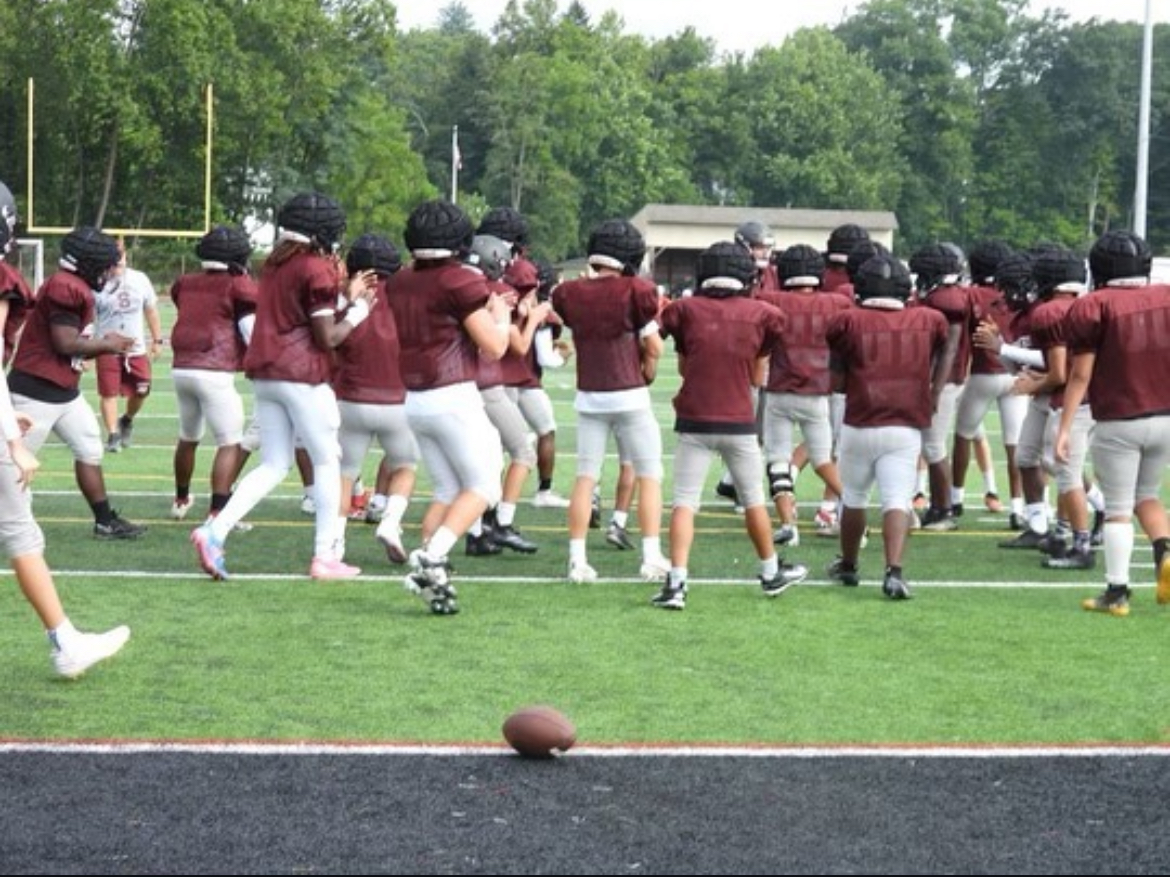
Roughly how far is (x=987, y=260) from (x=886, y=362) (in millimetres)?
3485

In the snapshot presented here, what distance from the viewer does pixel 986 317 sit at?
1319cm

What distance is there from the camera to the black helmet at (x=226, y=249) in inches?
499

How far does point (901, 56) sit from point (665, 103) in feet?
62.7

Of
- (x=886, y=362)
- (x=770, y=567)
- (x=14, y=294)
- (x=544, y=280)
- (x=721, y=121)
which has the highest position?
(x=721, y=121)

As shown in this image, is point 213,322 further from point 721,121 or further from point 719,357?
point 721,121

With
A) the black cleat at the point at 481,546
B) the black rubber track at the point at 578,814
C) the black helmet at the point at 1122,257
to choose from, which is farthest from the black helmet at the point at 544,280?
the black rubber track at the point at 578,814

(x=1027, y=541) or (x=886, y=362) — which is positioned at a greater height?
(x=886, y=362)

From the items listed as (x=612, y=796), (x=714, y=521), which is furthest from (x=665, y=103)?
(x=612, y=796)

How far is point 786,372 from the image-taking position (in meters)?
12.6

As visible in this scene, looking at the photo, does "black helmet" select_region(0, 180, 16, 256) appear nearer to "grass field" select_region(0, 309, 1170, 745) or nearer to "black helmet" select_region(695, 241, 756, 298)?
"grass field" select_region(0, 309, 1170, 745)

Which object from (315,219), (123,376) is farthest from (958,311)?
(123,376)

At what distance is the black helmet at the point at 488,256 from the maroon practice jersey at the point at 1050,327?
127 inches

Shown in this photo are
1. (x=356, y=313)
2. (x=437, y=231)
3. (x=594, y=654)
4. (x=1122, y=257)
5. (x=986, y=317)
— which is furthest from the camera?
(x=986, y=317)

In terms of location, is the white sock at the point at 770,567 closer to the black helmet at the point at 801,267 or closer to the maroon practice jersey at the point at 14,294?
the black helmet at the point at 801,267
